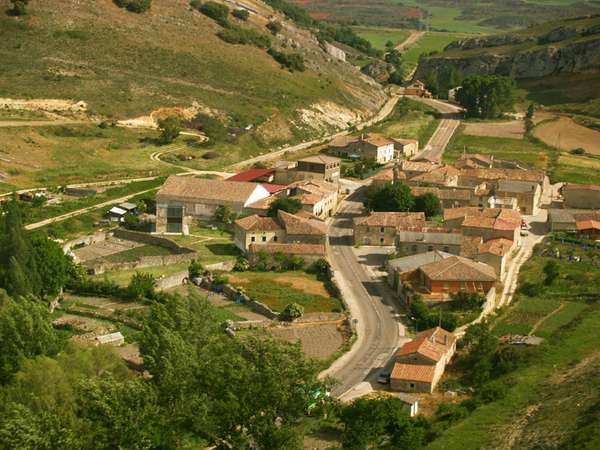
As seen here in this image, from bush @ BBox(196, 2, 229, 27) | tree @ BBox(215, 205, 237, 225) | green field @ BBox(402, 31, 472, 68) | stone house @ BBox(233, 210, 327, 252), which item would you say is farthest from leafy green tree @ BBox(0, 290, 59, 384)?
green field @ BBox(402, 31, 472, 68)

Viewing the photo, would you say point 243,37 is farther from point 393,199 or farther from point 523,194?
point 393,199

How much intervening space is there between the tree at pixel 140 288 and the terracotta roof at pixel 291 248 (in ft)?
27.6

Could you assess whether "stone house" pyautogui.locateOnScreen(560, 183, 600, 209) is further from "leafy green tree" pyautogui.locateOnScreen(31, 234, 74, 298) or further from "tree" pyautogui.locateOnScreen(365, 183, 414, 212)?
"leafy green tree" pyautogui.locateOnScreen(31, 234, 74, 298)

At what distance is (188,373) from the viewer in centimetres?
3306

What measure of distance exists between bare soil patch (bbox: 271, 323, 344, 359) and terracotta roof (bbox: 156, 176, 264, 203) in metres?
18.8

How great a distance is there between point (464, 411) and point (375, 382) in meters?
5.33

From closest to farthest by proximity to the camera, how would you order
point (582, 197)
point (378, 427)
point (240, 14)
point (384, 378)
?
point (378, 427), point (384, 378), point (582, 197), point (240, 14)

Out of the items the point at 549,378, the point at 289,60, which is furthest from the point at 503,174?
the point at 289,60

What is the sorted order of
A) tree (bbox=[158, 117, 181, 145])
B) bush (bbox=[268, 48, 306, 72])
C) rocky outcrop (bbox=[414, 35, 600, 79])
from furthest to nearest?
rocky outcrop (bbox=[414, 35, 600, 79]), bush (bbox=[268, 48, 306, 72]), tree (bbox=[158, 117, 181, 145])

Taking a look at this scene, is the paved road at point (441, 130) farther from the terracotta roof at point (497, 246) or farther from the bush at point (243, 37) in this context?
the terracotta roof at point (497, 246)

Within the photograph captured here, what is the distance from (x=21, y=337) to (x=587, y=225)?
39.6 meters

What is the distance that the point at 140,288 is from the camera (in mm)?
49281

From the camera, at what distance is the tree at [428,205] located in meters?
65.7

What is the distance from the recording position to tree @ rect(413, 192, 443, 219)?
216 ft
